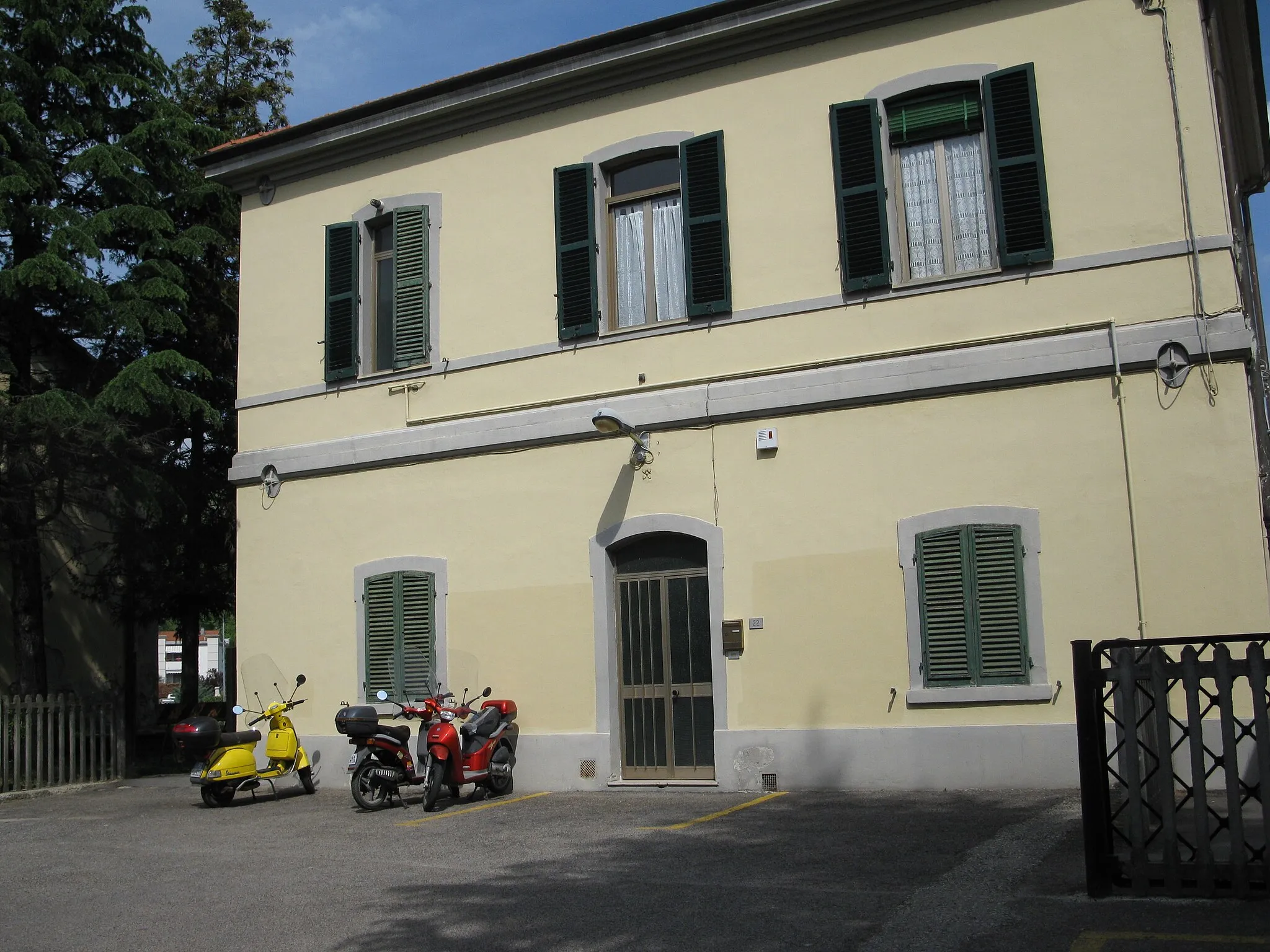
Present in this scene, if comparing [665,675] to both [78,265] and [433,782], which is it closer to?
[433,782]

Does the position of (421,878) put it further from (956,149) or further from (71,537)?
(71,537)

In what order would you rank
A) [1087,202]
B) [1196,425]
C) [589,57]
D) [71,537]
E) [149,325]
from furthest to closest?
[71,537] < [149,325] < [589,57] < [1087,202] < [1196,425]

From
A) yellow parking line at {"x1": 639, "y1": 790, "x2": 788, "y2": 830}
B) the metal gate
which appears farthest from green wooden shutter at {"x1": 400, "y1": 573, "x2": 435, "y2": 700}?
the metal gate

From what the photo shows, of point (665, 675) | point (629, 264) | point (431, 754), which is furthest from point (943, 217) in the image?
point (431, 754)

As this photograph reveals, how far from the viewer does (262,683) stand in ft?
44.3

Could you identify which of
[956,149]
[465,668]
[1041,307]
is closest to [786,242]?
[956,149]

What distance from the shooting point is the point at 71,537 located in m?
19.2

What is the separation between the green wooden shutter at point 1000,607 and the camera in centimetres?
988

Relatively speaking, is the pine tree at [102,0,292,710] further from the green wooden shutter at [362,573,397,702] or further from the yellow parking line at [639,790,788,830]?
the yellow parking line at [639,790,788,830]

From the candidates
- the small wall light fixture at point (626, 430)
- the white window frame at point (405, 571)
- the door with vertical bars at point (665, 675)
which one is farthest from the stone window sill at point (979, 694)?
the white window frame at point (405, 571)

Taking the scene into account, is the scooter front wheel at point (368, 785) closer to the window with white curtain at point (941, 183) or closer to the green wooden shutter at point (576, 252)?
the green wooden shutter at point (576, 252)

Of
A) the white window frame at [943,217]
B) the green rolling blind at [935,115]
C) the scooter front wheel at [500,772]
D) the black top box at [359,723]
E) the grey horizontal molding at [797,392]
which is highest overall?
the green rolling blind at [935,115]

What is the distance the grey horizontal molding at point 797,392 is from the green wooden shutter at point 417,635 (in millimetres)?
1313

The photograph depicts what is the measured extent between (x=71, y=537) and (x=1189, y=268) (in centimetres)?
1647
